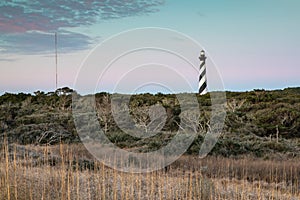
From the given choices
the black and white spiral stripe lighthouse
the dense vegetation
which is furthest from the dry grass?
the black and white spiral stripe lighthouse

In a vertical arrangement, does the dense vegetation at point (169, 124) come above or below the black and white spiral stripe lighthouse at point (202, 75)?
below

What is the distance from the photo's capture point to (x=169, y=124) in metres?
18.1

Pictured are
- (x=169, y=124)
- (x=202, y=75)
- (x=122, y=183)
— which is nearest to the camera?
(x=122, y=183)

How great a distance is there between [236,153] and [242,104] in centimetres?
1067

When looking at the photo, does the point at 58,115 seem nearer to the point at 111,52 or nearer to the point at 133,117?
→ the point at 133,117

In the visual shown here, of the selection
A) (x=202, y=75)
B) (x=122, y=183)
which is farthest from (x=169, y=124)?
(x=122, y=183)

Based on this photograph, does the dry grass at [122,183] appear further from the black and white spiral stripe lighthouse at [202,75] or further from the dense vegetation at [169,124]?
the black and white spiral stripe lighthouse at [202,75]

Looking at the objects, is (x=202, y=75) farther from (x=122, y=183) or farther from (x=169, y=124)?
(x=122, y=183)

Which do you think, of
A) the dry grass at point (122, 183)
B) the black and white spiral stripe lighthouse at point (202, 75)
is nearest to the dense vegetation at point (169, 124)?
the black and white spiral stripe lighthouse at point (202, 75)

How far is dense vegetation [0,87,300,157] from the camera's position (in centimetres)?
1360

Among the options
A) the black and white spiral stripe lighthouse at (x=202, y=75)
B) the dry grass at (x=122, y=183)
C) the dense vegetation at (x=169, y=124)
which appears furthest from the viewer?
the black and white spiral stripe lighthouse at (x=202, y=75)

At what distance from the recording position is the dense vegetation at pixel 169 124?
13.6 metres

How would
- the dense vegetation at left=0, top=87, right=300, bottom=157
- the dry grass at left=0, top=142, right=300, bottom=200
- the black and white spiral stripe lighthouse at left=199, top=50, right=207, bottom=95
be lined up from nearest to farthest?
the dry grass at left=0, top=142, right=300, bottom=200 < the dense vegetation at left=0, top=87, right=300, bottom=157 < the black and white spiral stripe lighthouse at left=199, top=50, right=207, bottom=95

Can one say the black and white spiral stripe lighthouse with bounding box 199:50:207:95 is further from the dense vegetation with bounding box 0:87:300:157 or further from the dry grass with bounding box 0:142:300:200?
the dry grass with bounding box 0:142:300:200
